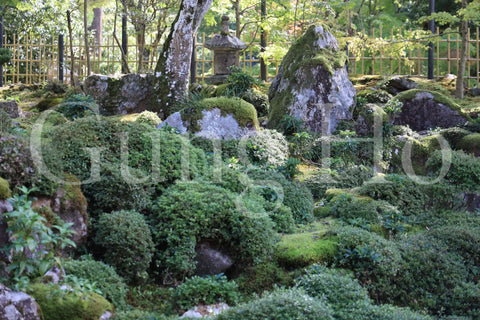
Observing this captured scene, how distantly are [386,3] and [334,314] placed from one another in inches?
746

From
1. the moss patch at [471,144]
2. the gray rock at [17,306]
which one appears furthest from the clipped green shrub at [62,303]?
the moss patch at [471,144]

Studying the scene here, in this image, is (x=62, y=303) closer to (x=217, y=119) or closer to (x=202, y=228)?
(x=202, y=228)

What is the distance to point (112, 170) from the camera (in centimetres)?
582

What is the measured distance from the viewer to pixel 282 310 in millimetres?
4445

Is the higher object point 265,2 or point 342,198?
point 265,2

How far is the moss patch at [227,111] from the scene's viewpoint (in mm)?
9242

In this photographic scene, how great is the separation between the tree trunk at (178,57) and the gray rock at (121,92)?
2.45 ft

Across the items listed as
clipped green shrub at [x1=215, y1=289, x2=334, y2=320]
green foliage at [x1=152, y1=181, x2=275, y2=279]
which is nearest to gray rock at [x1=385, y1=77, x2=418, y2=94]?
green foliage at [x1=152, y1=181, x2=275, y2=279]

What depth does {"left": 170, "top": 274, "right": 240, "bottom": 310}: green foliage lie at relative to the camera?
494 cm

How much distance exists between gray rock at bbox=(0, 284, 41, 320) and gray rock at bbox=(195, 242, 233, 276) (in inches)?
74.9

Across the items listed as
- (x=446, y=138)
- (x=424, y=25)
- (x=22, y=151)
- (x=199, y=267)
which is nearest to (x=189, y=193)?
(x=199, y=267)

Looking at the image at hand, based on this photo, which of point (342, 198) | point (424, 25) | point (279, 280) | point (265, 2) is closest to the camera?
point (279, 280)

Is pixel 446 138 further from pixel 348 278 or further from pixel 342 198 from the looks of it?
pixel 348 278

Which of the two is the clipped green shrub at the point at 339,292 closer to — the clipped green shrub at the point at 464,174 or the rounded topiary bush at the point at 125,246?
the rounded topiary bush at the point at 125,246
